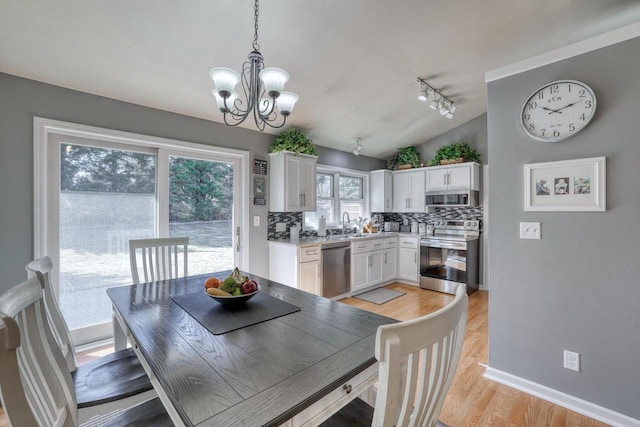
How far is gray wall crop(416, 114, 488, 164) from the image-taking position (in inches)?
182

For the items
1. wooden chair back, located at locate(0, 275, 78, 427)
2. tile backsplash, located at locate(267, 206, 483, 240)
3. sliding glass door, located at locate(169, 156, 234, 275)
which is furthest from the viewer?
tile backsplash, located at locate(267, 206, 483, 240)

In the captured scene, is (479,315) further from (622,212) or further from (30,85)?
(30,85)

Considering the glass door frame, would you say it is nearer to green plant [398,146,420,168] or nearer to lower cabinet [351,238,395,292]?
lower cabinet [351,238,395,292]

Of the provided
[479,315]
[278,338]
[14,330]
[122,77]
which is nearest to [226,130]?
[122,77]

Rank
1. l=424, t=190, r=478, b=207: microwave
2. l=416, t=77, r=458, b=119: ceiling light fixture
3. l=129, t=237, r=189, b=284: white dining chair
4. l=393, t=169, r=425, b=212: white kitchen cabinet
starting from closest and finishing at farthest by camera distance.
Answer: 1. l=129, t=237, r=189, b=284: white dining chair
2. l=416, t=77, r=458, b=119: ceiling light fixture
3. l=424, t=190, r=478, b=207: microwave
4. l=393, t=169, r=425, b=212: white kitchen cabinet

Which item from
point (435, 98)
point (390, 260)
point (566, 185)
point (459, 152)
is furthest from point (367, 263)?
point (566, 185)

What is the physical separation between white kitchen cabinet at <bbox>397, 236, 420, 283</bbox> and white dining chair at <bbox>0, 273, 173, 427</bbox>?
422cm

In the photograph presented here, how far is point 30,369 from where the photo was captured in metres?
0.87

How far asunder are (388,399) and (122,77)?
293cm

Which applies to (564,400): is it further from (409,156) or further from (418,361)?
(409,156)

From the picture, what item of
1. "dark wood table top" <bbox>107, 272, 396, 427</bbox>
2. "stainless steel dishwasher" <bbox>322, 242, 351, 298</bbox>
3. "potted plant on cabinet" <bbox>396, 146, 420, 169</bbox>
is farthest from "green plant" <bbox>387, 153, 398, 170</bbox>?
"dark wood table top" <bbox>107, 272, 396, 427</bbox>

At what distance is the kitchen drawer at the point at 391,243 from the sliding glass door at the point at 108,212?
275 cm

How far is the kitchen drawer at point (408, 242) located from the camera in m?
4.75

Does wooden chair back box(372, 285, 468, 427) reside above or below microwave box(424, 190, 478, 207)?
below
